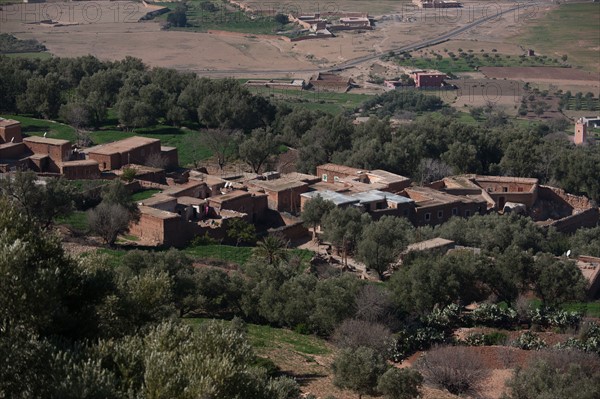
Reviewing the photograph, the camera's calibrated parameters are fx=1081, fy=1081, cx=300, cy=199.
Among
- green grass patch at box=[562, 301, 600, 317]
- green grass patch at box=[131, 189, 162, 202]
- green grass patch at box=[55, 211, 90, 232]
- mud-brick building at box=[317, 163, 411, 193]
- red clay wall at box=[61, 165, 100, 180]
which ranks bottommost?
green grass patch at box=[562, 301, 600, 317]

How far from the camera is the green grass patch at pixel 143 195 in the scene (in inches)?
1309

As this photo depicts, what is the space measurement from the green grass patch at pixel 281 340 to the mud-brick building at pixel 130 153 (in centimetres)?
1364

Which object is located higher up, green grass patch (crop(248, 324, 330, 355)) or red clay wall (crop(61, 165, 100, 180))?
red clay wall (crop(61, 165, 100, 180))

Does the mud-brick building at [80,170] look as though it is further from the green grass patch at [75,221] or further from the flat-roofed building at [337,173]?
the flat-roofed building at [337,173]

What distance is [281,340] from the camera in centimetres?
2309

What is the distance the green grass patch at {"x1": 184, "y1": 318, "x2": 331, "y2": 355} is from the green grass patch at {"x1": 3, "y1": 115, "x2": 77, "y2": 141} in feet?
64.9

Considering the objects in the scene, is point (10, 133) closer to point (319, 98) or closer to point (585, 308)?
point (585, 308)

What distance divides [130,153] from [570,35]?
239 ft

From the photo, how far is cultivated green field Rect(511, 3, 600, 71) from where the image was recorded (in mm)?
94500

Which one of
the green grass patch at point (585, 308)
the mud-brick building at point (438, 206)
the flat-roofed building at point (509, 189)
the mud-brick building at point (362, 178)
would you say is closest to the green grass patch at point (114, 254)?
the mud-brick building at point (362, 178)

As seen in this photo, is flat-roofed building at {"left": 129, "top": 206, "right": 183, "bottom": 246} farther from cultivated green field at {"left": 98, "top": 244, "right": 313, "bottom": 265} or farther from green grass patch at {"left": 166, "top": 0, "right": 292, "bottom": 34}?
green grass patch at {"left": 166, "top": 0, "right": 292, "bottom": 34}

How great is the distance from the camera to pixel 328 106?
67.4 meters

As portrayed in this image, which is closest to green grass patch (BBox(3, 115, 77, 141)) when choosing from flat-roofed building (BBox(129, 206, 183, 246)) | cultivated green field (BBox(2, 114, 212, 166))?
cultivated green field (BBox(2, 114, 212, 166))

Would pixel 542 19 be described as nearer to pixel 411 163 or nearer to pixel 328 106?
pixel 328 106
